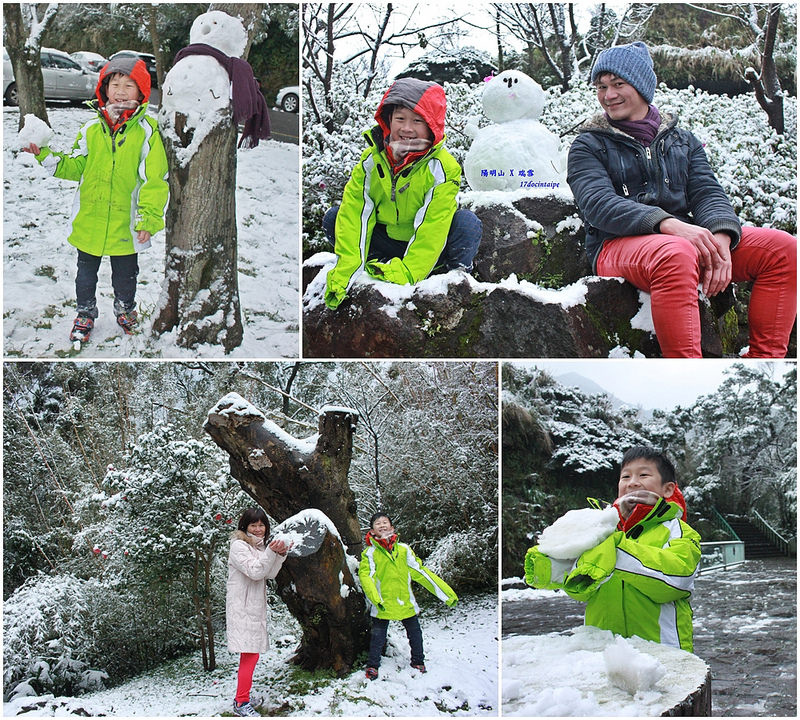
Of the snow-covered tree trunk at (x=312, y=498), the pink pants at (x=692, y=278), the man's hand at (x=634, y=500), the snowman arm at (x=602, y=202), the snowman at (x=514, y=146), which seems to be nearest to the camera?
the man's hand at (x=634, y=500)

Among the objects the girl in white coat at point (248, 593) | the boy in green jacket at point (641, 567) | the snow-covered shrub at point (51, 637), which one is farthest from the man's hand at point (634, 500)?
the snow-covered shrub at point (51, 637)

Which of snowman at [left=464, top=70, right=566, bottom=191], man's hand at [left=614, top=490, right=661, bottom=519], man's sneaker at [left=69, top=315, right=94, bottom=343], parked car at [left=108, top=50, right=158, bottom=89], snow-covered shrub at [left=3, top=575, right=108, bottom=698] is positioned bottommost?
snow-covered shrub at [left=3, top=575, right=108, bottom=698]

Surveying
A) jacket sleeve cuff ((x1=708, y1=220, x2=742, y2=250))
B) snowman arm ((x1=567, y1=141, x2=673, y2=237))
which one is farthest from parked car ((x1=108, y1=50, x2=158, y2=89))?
jacket sleeve cuff ((x1=708, y1=220, x2=742, y2=250))

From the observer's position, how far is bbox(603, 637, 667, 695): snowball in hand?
2.94 metres

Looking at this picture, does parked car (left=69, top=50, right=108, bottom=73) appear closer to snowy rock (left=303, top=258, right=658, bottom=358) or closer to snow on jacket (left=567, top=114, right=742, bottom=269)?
snowy rock (left=303, top=258, right=658, bottom=358)

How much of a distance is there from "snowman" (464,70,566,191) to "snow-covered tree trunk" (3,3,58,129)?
2510 millimetres

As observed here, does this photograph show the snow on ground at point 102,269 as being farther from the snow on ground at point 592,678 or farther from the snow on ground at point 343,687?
the snow on ground at point 592,678

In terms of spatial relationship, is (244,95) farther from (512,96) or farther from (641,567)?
(641,567)

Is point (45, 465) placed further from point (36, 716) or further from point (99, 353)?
point (36, 716)

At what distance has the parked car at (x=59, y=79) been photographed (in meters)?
4.36

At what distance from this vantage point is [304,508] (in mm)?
4336

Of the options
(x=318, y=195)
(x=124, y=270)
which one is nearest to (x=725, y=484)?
(x=318, y=195)

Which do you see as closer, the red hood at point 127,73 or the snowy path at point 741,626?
the snowy path at point 741,626

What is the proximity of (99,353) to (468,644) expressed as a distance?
103 inches
